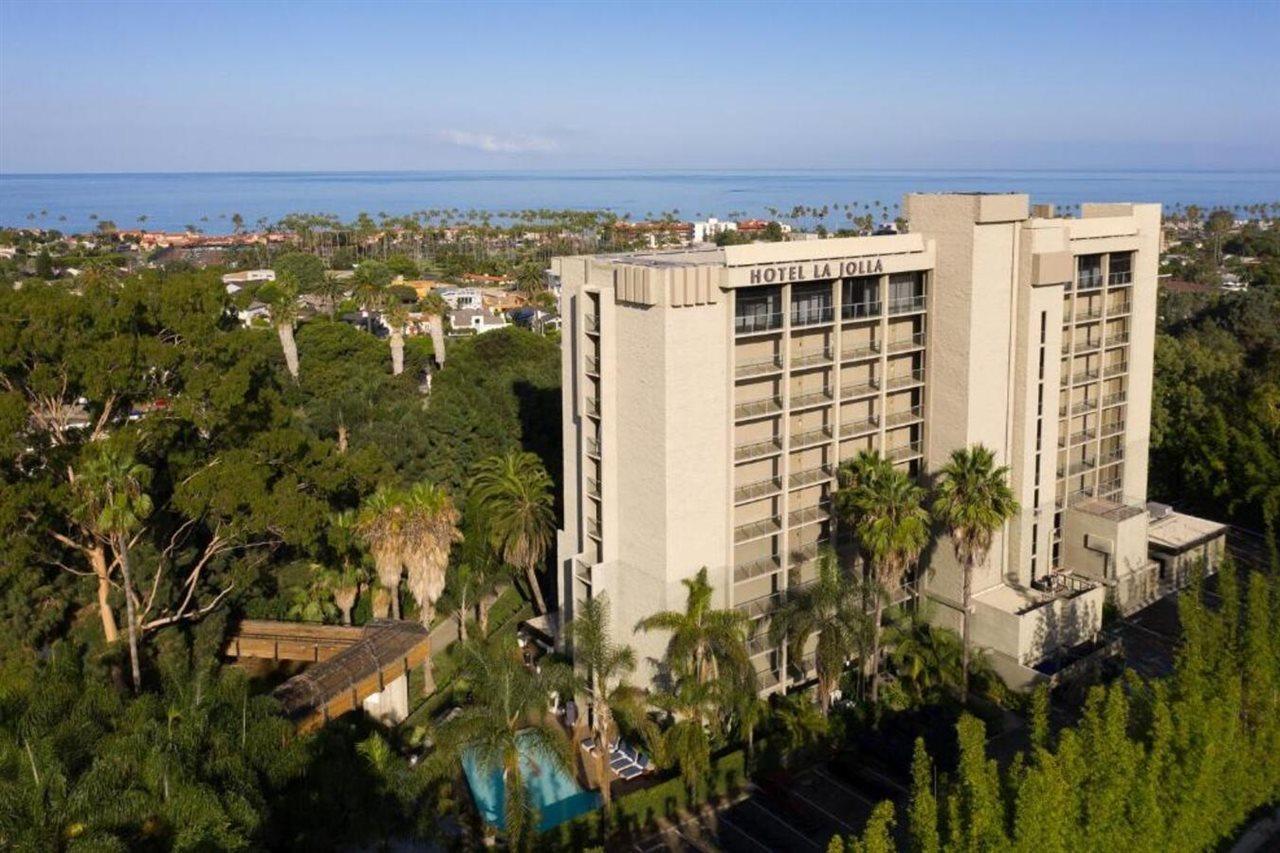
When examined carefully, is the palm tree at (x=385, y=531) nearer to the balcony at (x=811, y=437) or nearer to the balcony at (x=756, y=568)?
the balcony at (x=756, y=568)

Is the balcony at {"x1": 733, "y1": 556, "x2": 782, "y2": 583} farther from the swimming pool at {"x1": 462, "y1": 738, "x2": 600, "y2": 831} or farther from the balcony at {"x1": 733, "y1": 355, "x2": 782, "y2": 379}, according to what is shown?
the swimming pool at {"x1": 462, "y1": 738, "x2": 600, "y2": 831}

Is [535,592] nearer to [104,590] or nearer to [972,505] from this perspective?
[104,590]

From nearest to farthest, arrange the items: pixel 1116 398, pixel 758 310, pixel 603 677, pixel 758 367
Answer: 1. pixel 603 677
2. pixel 758 310
3. pixel 758 367
4. pixel 1116 398

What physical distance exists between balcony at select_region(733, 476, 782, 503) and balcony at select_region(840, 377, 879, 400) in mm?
4318

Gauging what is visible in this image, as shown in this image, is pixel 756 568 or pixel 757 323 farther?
pixel 756 568

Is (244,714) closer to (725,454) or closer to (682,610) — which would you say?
(682,610)

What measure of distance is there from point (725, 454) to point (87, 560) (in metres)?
25.9

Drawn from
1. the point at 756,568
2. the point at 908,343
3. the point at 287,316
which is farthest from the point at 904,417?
the point at 287,316

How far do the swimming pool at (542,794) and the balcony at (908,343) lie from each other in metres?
20.1

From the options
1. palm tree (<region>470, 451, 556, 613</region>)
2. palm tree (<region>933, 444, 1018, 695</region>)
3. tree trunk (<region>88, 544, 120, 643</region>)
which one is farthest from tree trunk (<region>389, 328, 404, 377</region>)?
palm tree (<region>933, 444, 1018, 695</region>)

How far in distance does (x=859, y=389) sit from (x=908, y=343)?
302 centimetres

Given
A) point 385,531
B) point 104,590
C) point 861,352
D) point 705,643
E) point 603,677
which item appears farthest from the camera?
point 861,352

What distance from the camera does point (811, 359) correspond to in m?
39.4

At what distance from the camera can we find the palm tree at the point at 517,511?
42.4 m
